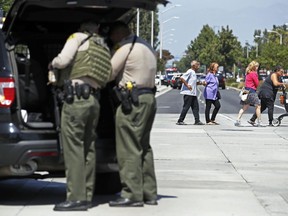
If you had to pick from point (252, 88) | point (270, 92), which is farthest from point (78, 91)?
point (270, 92)

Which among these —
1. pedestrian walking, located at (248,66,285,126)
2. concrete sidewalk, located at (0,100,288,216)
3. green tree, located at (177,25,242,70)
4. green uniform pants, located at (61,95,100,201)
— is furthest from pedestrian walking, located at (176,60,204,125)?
green tree, located at (177,25,242,70)

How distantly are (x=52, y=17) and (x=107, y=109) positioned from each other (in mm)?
1123

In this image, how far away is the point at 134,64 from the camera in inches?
322

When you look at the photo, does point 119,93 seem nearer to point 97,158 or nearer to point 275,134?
point 97,158

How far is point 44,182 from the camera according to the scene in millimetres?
10438

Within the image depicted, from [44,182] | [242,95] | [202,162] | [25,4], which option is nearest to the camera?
[25,4]

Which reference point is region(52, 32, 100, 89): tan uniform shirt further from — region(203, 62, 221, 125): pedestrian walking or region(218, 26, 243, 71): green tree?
region(218, 26, 243, 71): green tree

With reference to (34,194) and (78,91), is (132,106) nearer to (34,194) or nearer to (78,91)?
(78,91)

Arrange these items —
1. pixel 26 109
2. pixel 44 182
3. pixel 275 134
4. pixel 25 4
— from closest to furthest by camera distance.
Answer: pixel 25 4
pixel 26 109
pixel 44 182
pixel 275 134

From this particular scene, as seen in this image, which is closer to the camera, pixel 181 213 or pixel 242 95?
pixel 181 213

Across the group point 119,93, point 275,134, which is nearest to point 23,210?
point 119,93

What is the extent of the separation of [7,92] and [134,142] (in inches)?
52.1

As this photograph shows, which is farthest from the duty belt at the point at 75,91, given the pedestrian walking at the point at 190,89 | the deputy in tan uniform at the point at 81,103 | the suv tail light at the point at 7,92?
the pedestrian walking at the point at 190,89

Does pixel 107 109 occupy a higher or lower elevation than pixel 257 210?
higher
